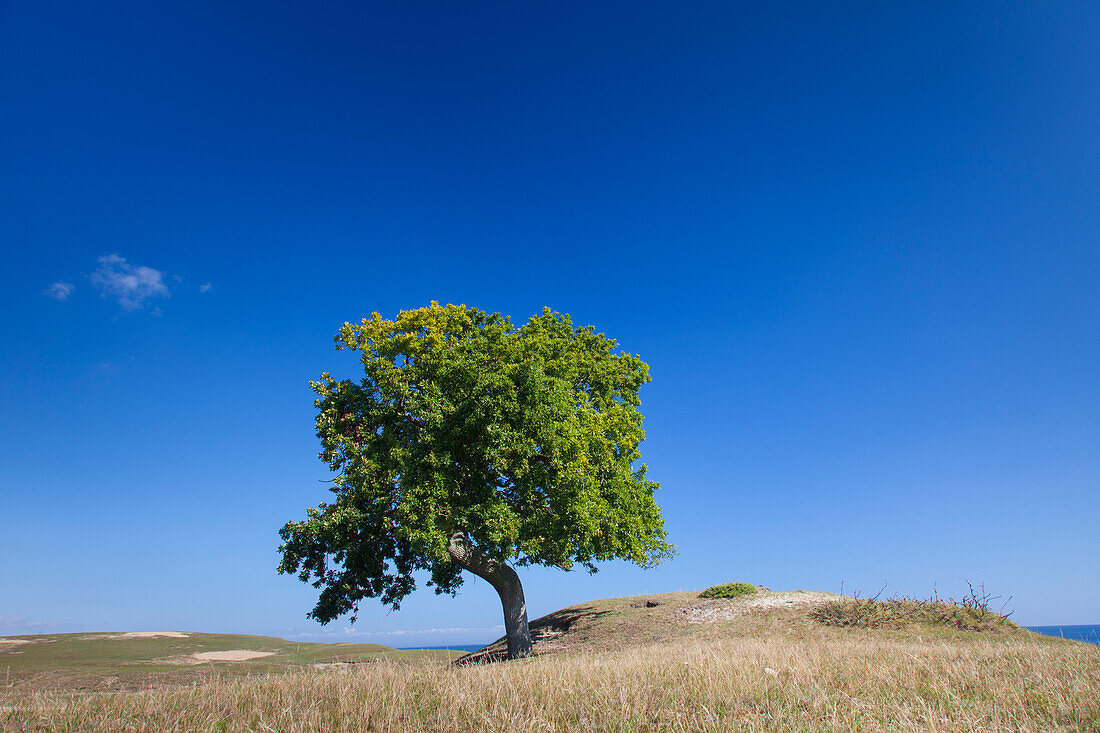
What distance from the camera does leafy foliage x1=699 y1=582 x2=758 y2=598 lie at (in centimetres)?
2558

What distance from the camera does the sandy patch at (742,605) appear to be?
21984mm

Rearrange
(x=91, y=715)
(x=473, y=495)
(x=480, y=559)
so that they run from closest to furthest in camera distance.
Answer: (x=91, y=715)
(x=473, y=495)
(x=480, y=559)

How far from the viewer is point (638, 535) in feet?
65.3

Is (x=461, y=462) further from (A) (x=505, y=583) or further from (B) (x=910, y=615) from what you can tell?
(B) (x=910, y=615)

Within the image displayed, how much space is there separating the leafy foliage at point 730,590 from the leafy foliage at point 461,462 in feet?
20.8

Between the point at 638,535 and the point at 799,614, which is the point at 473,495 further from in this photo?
the point at 799,614

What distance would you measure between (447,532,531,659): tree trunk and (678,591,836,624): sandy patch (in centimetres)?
723

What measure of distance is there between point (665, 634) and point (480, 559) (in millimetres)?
7314

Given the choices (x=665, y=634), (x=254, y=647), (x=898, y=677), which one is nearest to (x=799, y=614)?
(x=665, y=634)

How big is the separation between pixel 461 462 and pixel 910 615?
17.4 metres

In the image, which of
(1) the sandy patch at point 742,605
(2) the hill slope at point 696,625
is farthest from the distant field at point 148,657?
(1) the sandy patch at point 742,605

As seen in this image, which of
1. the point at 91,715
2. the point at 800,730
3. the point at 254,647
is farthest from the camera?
the point at 254,647

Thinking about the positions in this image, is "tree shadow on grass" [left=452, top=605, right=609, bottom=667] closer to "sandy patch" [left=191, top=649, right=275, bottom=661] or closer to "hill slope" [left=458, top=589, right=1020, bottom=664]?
"hill slope" [left=458, top=589, right=1020, bottom=664]

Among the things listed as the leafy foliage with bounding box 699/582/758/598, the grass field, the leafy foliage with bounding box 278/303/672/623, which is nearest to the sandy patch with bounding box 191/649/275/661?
the leafy foliage with bounding box 278/303/672/623
